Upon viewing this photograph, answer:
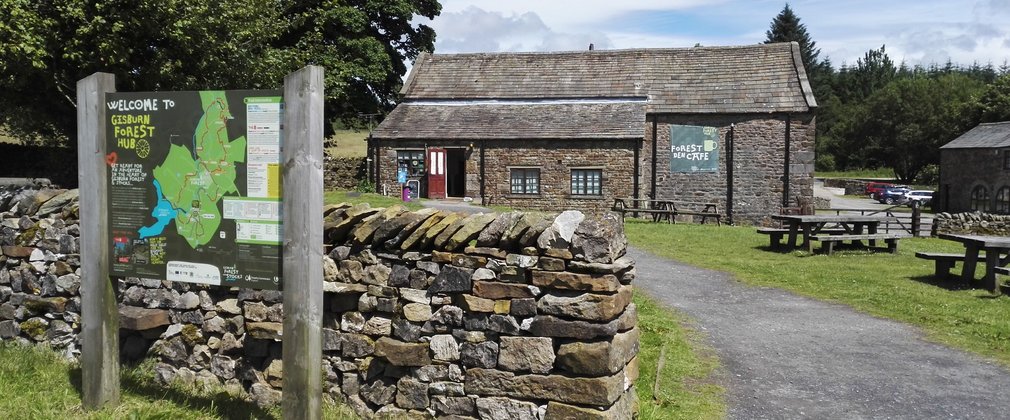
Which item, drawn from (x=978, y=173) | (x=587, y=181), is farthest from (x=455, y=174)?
(x=978, y=173)

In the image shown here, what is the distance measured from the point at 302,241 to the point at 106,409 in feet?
6.05

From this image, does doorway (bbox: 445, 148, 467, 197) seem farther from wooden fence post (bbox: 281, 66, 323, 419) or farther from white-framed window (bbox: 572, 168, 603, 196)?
wooden fence post (bbox: 281, 66, 323, 419)

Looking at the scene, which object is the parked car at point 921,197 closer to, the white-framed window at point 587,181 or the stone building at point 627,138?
the stone building at point 627,138

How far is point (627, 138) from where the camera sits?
84.5ft

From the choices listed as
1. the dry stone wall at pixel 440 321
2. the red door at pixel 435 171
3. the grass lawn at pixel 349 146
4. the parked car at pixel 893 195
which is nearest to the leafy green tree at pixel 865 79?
the parked car at pixel 893 195

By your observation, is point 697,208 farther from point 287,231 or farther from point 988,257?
point 287,231

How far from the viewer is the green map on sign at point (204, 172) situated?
410 cm

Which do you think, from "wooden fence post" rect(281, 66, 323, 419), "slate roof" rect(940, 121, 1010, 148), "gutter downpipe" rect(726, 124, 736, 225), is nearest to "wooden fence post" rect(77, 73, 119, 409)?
"wooden fence post" rect(281, 66, 323, 419)

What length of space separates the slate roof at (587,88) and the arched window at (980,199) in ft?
59.0

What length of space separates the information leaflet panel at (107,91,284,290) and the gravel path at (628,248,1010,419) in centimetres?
384

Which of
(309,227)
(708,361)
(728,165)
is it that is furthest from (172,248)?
(728,165)

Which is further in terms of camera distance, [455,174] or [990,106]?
[990,106]

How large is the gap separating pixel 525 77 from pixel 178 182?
87.6ft

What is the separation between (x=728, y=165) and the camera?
27.0m
